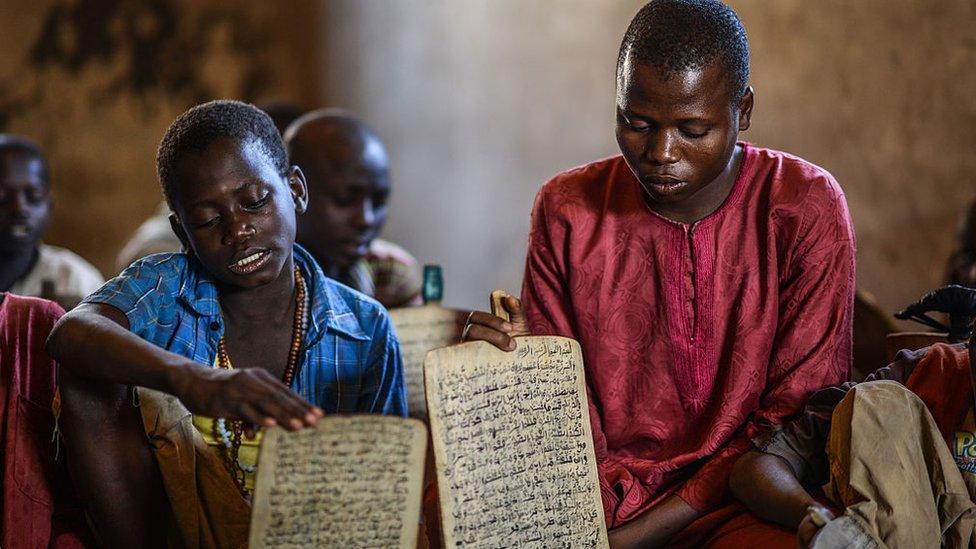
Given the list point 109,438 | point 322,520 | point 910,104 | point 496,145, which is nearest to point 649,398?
point 322,520

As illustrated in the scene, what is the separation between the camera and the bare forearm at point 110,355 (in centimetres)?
167

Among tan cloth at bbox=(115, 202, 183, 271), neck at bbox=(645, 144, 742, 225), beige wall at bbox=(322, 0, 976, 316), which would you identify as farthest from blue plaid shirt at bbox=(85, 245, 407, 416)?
beige wall at bbox=(322, 0, 976, 316)

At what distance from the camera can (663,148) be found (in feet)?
6.18

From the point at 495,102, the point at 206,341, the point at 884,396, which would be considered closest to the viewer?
the point at 884,396

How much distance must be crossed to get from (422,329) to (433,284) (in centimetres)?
11

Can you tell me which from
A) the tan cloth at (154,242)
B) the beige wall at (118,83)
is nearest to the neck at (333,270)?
the tan cloth at (154,242)

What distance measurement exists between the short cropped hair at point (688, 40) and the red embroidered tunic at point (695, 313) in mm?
231

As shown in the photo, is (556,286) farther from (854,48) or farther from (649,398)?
(854,48)

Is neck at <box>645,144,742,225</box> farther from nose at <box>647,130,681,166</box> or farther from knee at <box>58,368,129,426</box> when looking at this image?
knee at <box>58,368,129,426</box>

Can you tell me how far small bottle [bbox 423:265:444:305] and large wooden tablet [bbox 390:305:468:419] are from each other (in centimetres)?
5

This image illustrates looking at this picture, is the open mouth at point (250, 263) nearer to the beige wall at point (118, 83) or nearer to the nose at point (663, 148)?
the nose at point (663, 148)

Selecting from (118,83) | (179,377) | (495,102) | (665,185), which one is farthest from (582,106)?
(179,377)

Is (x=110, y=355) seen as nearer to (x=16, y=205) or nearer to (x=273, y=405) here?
(x=273, y=405)

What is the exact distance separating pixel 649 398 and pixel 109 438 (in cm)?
100
